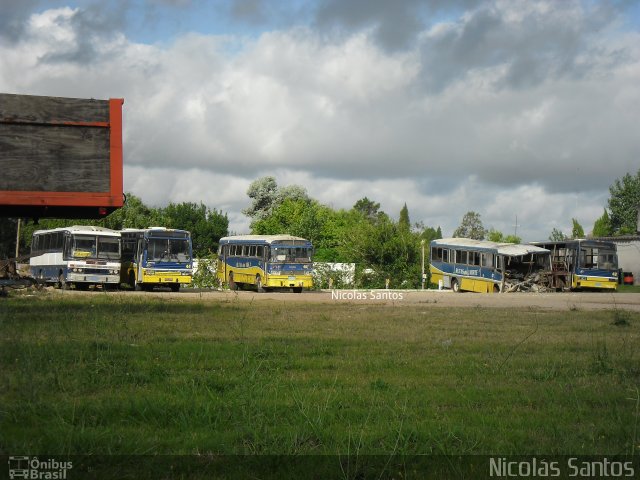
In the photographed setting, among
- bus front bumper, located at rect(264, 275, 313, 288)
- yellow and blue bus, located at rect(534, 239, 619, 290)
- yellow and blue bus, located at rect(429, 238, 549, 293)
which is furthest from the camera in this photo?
yellow and blue bus, located at rect(534, 239, 619, 290)

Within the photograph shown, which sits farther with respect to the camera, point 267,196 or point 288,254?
point 267,196

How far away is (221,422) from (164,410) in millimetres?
604

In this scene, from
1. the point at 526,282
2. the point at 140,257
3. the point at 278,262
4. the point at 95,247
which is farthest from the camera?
the point at 526,282

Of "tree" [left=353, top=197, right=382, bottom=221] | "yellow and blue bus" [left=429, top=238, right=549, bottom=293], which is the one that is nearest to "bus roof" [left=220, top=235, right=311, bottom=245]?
"yellow and blue bus" [left=429, top=238, right=549, bottom=293]

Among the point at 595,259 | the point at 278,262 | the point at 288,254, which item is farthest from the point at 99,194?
the point at 595,259

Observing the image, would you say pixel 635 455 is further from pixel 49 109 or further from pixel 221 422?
pixel 49 109

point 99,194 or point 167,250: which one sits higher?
point 167,250

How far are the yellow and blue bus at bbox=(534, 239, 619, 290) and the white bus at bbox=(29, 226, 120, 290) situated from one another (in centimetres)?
2488

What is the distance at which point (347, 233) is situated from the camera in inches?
2552

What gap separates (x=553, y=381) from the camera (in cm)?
984

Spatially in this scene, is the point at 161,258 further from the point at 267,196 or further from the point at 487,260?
the point at 267,196

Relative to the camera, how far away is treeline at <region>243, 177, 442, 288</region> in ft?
196

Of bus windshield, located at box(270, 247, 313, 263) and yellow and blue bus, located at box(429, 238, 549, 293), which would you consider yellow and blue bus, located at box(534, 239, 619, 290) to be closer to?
yellow and blue bus, located at box(429, 238, 549, 293)

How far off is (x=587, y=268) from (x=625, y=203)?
50566mm
